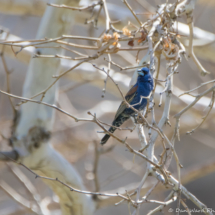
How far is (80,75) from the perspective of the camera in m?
5.23

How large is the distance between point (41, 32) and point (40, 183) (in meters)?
3.37

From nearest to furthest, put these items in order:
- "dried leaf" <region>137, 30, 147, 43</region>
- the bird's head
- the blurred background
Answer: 1. "dried leaf" <region>137, 30, 147, 43</region>
2. the bird's head
3. the blurred background

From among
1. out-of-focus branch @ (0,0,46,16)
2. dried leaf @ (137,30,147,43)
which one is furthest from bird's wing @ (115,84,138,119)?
out-of-focus branch @ (0,0,46,16)

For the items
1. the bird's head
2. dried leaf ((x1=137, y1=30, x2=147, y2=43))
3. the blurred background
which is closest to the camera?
dried leaf ((x1=137, y1=30, x2=147, y2=43))

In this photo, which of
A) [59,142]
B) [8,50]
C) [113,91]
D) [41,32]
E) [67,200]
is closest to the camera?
[41,32]

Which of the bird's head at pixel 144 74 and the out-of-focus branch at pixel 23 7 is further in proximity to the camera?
the out-of-focus branch at pixel 23 7

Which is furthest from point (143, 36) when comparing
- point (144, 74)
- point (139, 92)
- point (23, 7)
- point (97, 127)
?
point (97, 127)

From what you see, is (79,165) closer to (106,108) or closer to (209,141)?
(106,108)

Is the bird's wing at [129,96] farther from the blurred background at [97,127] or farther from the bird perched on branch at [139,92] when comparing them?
the blurred background at [97,127]

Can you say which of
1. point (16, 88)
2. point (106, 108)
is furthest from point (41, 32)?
point (16, 88)

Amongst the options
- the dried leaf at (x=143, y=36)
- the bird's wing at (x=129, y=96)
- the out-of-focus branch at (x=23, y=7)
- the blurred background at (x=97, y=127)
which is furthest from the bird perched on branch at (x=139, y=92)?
the out-of-focus branch at (x=23, y=7)

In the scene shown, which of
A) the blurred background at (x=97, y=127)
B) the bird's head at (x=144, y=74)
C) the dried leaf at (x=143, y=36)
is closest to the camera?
the dried leaf at (x=143, y=36)

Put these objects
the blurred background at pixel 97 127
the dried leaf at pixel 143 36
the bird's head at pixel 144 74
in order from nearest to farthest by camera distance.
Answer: the dried leaf at pixel 143 36 → the bird's head at pixel 144 74 → the blurred background at pixel 97 127

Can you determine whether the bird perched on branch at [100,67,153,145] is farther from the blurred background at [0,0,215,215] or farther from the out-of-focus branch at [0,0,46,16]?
the out-of-focus branch at [0,0,46,16]
